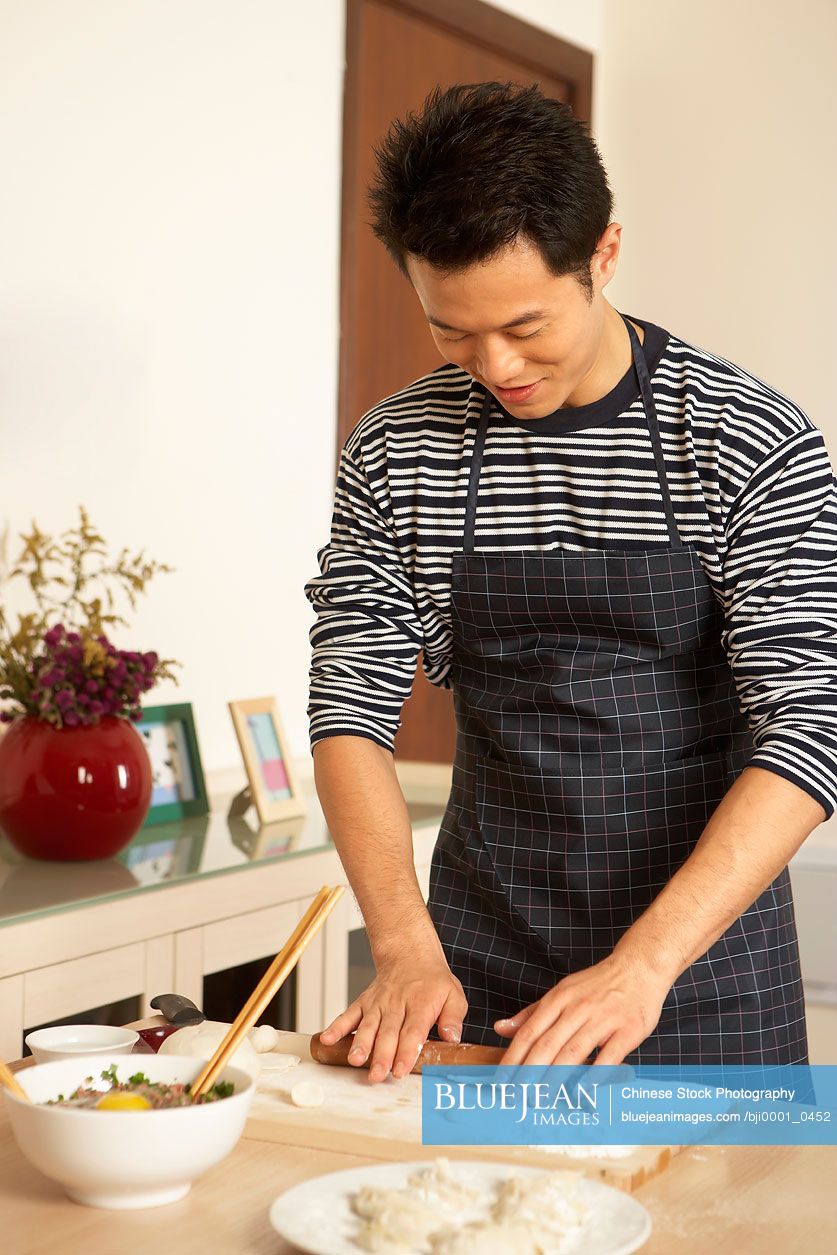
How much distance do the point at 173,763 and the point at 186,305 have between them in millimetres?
795

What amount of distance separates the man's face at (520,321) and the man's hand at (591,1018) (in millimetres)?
552

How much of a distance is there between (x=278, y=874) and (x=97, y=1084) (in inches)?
45.1

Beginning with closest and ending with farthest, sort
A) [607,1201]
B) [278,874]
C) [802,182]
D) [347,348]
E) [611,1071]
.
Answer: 1. [607,1201]
2. [611,1071]
3. [278,874]
4. [347,348]
5. [802,182]

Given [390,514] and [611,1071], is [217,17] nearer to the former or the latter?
[390,514]

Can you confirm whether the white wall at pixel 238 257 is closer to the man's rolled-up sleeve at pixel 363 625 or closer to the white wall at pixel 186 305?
the white wall at pixel 186 305

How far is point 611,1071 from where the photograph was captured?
116 centimetres

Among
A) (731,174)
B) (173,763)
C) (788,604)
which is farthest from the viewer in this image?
(731,174)

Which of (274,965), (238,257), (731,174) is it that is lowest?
(274,965)

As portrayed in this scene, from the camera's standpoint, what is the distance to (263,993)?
44.6 inches

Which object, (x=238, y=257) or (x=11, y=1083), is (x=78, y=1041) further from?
(x=238, y=257)

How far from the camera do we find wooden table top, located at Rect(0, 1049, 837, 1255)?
909 millimetres

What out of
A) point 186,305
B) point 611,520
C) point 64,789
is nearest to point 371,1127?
point 611,520

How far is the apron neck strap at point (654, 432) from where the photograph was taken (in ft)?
4.91

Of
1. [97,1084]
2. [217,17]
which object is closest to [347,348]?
[217,17]
